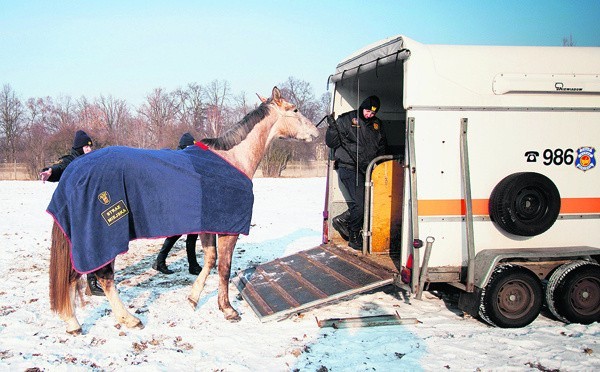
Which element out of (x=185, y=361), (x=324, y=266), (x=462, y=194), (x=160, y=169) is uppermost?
(x=160, y=169)

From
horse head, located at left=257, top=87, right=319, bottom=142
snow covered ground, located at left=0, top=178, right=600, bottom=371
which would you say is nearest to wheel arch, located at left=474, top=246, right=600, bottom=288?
snow covered ground, located at left=0, top=178, right=600, bottom=371

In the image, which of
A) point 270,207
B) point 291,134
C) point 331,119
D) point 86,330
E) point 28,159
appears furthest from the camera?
point 28,159

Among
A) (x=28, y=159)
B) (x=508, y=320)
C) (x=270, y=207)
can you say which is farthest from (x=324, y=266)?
(x=28, y=159)

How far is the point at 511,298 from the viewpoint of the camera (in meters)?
4.61

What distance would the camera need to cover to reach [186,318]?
481 cm

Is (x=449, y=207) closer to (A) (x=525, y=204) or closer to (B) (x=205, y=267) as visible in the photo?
(A) (x=525, y=204)

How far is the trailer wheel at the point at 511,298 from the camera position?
448 centimetres

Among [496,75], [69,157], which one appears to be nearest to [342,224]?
[496,75]

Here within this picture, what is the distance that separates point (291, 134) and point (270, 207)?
9.54 metres

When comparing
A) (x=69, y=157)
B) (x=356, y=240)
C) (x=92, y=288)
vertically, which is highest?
(x=69, y=157)

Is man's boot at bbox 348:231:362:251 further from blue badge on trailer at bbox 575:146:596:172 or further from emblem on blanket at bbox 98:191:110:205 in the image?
emblem on blanket at bbox 98:191:110:205

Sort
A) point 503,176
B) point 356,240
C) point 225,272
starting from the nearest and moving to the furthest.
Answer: point 503,176, point 225,272, point 356,240

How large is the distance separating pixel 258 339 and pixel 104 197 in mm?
2037

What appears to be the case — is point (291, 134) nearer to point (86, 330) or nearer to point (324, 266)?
point (324, 266)
